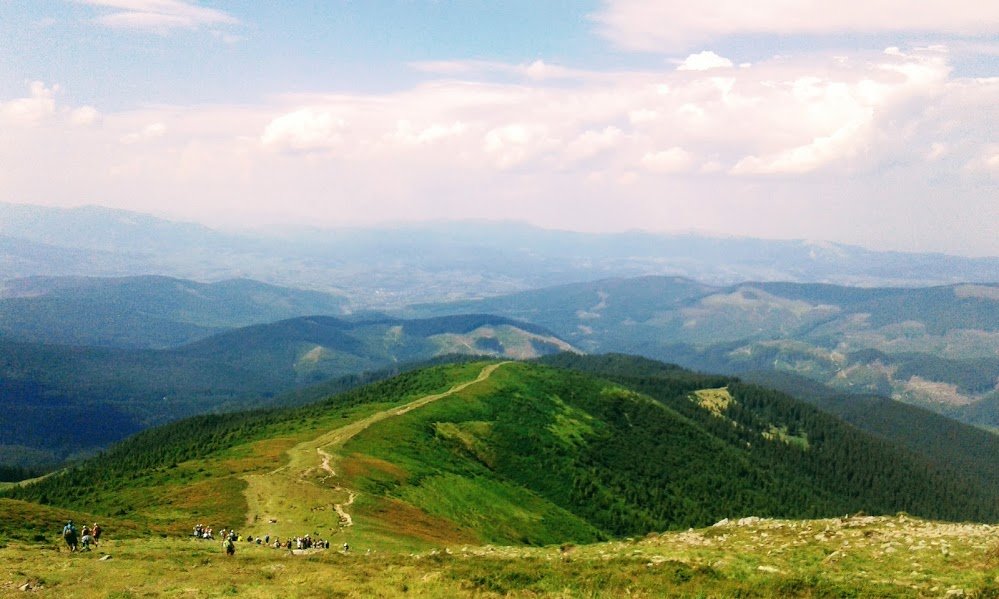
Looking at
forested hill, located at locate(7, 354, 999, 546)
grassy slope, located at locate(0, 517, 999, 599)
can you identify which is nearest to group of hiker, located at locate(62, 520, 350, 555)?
grassy slope, located at locate(0, 517, 999, 599)

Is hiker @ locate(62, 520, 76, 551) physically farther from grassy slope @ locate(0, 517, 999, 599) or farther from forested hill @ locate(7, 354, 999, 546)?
forested hill @ locate(7, 354, 999, 546)

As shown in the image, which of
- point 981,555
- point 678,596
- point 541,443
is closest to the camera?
point 678,596

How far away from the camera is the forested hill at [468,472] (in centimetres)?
7481

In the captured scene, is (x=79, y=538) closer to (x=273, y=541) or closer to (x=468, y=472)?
(x=273, y=541)

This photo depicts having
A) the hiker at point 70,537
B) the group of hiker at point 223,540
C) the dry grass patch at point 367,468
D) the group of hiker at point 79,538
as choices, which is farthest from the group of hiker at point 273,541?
the dry grass patch at point 367,468

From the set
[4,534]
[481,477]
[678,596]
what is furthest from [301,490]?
[678,596]

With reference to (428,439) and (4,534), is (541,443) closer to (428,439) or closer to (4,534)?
(428,439)

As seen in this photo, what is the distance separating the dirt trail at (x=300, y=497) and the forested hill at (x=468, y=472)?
0.48m

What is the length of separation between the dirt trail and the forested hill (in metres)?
0.48

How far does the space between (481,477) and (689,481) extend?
2809 inches

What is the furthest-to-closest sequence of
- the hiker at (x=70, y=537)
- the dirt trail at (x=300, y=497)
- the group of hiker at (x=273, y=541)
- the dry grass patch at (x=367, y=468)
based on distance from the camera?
the dry grass patch at (x=367, y=468) < the dirt trail at (x=300, y=497) < the group of hiker at (x=273, y=541) < the hiker at (x=70, y=537)

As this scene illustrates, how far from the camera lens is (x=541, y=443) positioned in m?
144

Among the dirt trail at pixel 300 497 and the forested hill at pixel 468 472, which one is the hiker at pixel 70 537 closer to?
the forested hill at pixel 468 472

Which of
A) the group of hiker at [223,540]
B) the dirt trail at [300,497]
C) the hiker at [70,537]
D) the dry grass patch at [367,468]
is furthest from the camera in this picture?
the dry grass patch at [367,468]
